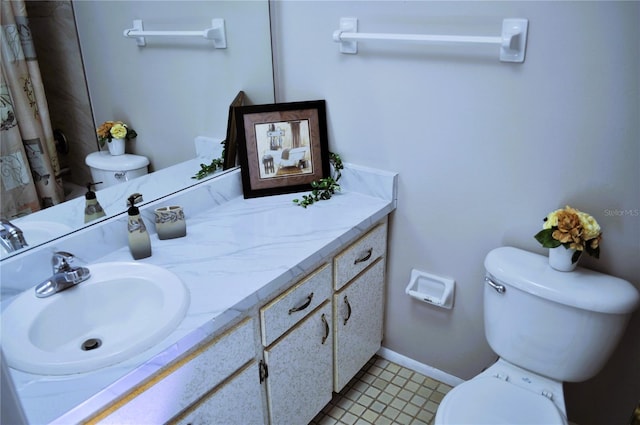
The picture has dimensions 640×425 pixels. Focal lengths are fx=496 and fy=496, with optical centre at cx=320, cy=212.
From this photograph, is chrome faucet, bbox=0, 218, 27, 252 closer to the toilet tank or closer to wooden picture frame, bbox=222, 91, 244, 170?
wooden picture frame, bbox=222, 91, 244, 170

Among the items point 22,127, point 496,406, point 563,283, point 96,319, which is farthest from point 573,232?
point 22,127

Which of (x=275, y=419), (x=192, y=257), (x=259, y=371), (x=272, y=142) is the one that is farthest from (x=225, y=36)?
(x=275, y=419)

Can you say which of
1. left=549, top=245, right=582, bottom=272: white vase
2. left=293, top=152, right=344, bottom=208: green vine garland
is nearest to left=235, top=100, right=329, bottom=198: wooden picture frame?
left=293, top=152, right=344, bottom=208: green vine garland

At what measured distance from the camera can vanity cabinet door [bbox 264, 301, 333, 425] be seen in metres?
1.50

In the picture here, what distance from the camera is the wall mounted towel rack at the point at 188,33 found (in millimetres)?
1523

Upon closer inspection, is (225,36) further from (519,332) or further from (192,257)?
(519,332)

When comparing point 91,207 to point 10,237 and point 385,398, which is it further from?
point 385,398

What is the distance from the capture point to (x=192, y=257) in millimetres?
1468

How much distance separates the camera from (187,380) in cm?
116

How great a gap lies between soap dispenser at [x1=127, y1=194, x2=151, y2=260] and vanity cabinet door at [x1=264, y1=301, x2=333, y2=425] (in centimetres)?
46

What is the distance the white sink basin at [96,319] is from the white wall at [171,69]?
0.44 metres

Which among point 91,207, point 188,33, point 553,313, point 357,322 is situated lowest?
point 357,322

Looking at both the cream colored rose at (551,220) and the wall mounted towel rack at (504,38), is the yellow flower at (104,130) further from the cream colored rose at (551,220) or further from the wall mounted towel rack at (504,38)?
the cream colored rose at (551,220)

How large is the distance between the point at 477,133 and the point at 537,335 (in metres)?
0.67
